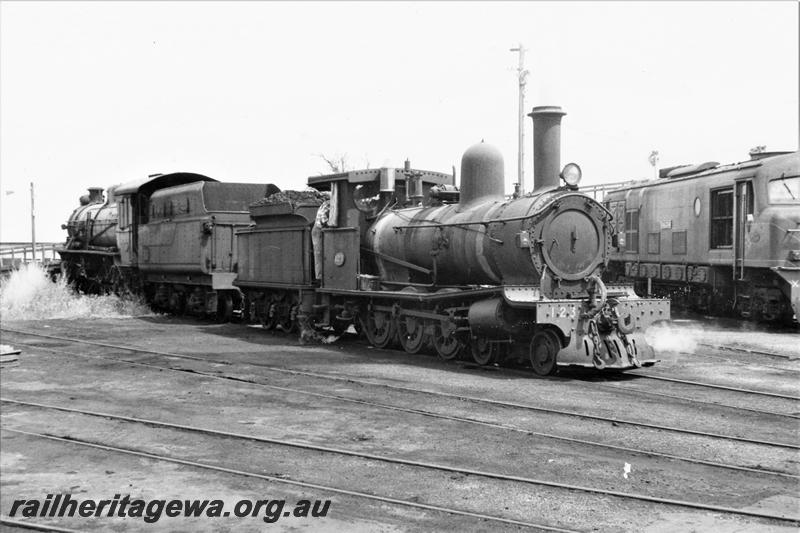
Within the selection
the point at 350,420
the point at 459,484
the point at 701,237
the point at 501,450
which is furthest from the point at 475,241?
the point at 701,237

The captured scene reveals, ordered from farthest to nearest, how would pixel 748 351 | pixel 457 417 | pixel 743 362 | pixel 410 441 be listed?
pixel 748 351 → pixel 743 362 → pixel 457 417 → pixel 410 441

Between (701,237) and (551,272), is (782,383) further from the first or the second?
(701,237)

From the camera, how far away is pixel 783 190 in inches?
647

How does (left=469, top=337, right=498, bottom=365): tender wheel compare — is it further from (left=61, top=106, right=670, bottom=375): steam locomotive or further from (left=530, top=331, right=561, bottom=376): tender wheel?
(left=530, top=331, right=561, bottom=376): tender wheel

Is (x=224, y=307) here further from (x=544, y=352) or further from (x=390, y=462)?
(x=390, y=462)

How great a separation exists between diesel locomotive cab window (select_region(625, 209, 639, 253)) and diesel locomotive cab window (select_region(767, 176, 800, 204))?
573 cm

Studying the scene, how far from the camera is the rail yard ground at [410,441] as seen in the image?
18.6 feet

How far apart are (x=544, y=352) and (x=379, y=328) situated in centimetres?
389

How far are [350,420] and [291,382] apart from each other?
2482 millimetres

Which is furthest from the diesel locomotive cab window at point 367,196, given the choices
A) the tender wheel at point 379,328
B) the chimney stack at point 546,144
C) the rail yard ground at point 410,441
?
the chimney stack at point 546,144

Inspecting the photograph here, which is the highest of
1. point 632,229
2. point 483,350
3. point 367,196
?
point 367,196

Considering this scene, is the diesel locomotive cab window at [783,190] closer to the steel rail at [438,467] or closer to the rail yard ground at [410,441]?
the rail yard ground at [410,441]

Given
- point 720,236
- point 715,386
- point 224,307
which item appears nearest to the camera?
point 715,386

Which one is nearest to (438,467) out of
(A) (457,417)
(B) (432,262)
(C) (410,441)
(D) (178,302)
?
(C) (410,441)
